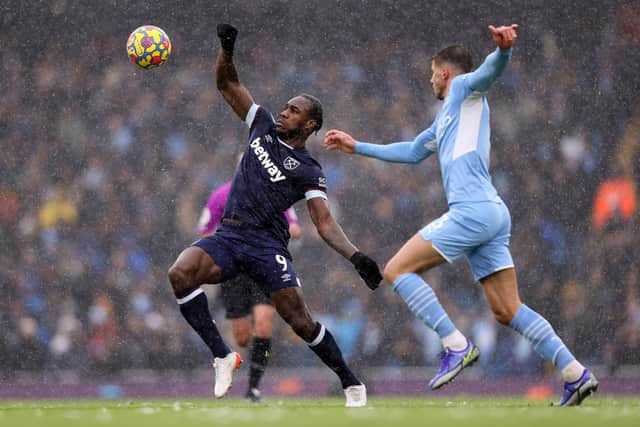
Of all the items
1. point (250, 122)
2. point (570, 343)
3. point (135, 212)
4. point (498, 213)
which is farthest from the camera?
point (135, 212)

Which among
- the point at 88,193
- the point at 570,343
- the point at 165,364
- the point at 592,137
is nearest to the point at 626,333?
the point at 570,343

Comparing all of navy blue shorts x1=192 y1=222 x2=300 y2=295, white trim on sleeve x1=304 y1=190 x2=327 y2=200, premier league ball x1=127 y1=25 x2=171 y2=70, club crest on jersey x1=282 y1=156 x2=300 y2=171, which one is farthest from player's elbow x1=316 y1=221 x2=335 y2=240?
premier league ball x1=127 y1=25 x2=171 y2=70

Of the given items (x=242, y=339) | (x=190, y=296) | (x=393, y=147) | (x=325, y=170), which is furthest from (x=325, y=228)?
(x=325, y=170)

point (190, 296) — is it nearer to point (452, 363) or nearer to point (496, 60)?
point (452, 363)

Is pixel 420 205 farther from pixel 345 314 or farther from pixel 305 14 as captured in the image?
pixel 305 14

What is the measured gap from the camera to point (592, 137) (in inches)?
579

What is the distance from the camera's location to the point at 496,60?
6680mm

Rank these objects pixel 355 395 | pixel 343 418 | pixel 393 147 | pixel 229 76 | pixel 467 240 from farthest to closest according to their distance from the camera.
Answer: pixel 229 76, pixel 393 147, pixel 355 395, pixel 467 240, pixel 343 418

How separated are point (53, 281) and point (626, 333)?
656cm

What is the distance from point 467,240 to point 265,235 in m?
1.47

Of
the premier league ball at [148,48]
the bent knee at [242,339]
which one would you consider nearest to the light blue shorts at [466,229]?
the premier league ball at [148,48]

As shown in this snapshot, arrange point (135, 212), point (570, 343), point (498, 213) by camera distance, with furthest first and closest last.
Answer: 1. point (135, 212)
2. point (570, 343)
3. point (498, 213)

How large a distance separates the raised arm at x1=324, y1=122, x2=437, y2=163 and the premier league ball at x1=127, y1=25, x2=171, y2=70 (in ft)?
5.41

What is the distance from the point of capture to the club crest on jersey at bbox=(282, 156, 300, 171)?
784 centimetres
